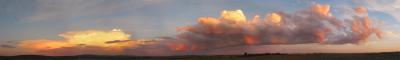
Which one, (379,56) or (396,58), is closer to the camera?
(396,58)

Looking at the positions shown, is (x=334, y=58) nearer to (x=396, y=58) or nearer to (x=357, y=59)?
(x=357, y=59)

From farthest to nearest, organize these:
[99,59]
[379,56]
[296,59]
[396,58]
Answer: [99,59], [296,59], [379,56], [396,58]

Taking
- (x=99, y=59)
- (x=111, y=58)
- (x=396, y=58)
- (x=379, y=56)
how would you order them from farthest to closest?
(x=111, y=58) → (x=99, y=59) → (x=379, y=56) → (x=396, y=58)

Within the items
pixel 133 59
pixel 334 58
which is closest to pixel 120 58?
pixel 133 59

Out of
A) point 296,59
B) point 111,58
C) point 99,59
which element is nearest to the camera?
point 296,59

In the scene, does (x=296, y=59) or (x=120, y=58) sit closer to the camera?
(x=296, y=59)

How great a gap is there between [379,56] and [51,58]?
351 ft

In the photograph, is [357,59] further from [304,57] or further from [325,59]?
[304,57]

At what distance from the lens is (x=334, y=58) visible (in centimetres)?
9388

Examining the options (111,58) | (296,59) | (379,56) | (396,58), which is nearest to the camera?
(396,58)

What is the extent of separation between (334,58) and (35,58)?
9889cm

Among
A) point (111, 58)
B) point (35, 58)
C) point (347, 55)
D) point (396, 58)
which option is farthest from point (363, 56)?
point (35, 58)

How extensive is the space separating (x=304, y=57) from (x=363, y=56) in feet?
35.6

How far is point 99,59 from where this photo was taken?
148 m
